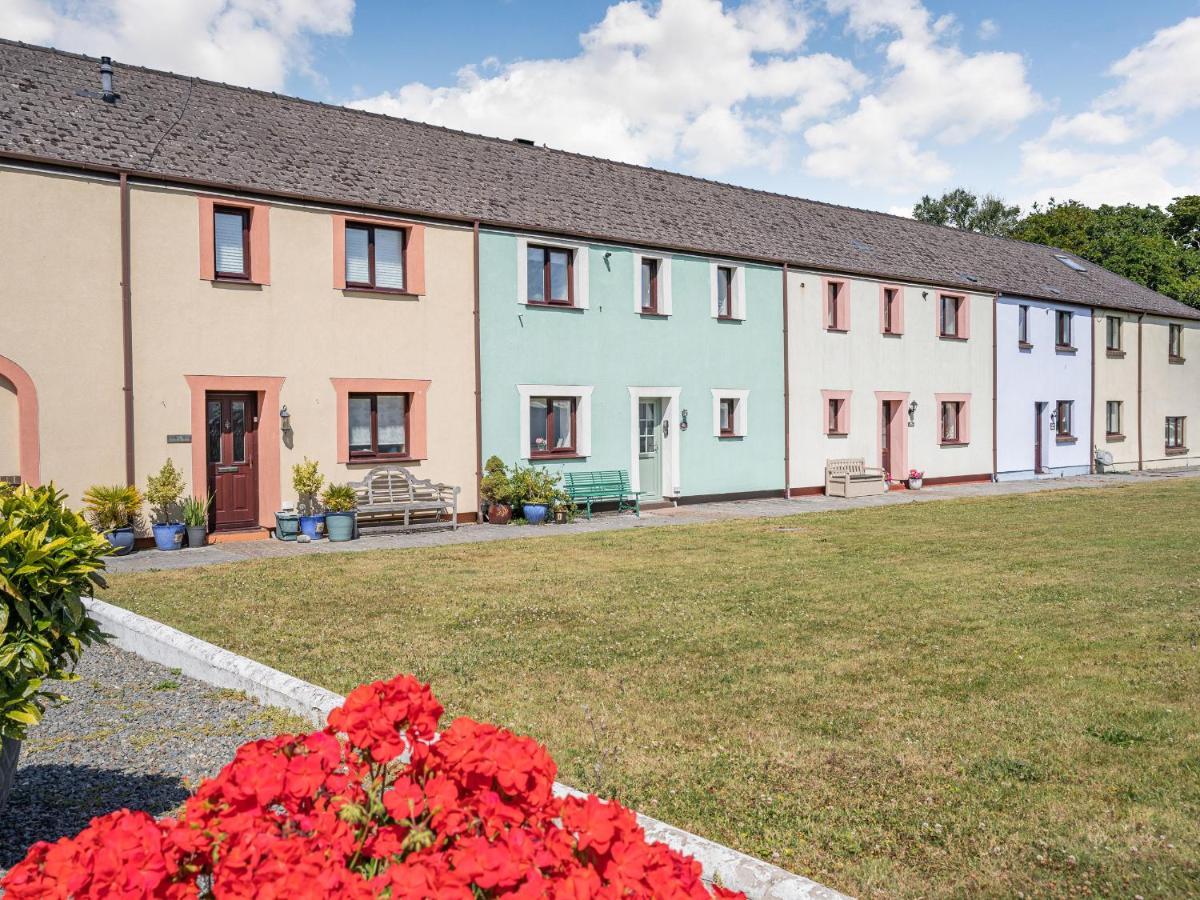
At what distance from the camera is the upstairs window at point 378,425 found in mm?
17750

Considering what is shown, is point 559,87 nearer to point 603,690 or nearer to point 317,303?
point 317,303

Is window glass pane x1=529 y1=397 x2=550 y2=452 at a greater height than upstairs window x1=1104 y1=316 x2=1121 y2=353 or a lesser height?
lesser

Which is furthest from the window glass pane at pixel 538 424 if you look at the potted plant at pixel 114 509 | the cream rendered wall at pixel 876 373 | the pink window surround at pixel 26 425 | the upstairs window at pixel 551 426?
the pink window surround at pixel 26 425

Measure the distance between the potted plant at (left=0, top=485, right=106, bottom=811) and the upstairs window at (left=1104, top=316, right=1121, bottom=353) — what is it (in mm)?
36810

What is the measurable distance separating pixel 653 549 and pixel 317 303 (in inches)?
311

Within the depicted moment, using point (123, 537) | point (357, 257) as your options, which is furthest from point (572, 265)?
point (123, 537)

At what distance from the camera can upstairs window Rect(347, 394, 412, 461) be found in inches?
699

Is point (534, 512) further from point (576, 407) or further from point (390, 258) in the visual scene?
point (390, 258)

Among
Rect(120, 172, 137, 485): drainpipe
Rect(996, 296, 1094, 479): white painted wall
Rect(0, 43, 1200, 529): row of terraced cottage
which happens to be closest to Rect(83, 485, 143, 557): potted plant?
Rect(0, 43, 1200, 529): row of terraced cottage

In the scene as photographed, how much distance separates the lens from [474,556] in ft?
46.4

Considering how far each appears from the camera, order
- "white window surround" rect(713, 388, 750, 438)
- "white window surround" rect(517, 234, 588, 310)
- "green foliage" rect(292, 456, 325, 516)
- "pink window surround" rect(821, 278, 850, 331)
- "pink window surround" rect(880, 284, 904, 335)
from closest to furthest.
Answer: "green foliage" rect(292, 456, 325, 516) < "white window surround" rect(517, 234, 588, 310) < "white window surround" rect(713, 388, 750, 438) < "pink window surround" rect(821, 278, 850, 331) < "pink window surround" rect(880, 284, 904, 335)

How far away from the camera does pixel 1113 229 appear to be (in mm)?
52656

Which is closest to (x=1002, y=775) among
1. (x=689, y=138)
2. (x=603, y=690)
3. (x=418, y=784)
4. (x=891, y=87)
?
(x=603, y=690)

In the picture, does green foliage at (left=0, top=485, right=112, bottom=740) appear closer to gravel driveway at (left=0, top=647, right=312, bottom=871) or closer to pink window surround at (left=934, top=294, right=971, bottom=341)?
gravel driveway at (left=0, top=647, right=312, bottom=871)
